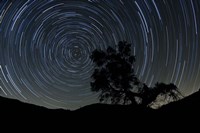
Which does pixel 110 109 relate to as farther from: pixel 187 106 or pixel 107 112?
pixel 187 106

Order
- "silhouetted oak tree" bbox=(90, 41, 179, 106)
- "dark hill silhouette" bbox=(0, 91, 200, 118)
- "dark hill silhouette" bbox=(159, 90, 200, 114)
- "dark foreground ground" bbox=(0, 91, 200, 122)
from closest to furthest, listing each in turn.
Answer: "dark hill silhouette" bbox=(159, 90, 200, 114), "dark foreground ground" bbox=(0, 91, 200, 122), "dark hill silhouette" bbox=(0, 91, 200, 118), "silhouetted oak tree" bbox=(90, 41, 179, 106)

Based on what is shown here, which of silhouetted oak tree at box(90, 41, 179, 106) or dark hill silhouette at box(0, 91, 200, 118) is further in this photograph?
silhouetted oak tree at box(90, 41, 179, 106)

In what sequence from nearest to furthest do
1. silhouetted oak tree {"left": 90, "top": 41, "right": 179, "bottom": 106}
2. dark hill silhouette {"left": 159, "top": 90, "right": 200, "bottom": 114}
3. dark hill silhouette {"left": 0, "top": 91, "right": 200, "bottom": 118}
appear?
dark hill silhouette {"left": 159, "top": 90, "right": 200, "bottom": 114}, dark hill silhouette {"left": 0, "top": 91, "right": 200, "bottom": 118}, silhouetted oak tree {"left": 90, "top": 41, "right": 179, "bottom": 106}

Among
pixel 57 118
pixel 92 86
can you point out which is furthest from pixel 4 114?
pixel 92 86

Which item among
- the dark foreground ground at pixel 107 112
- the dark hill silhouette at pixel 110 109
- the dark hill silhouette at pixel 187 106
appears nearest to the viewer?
the dark hill silhouette at pixel 187 106

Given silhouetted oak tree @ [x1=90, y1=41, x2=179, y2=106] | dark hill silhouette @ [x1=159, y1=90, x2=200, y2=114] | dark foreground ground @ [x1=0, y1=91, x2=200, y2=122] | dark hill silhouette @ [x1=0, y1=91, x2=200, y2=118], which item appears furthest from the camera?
silhouetted oak tree @ [x1=90, y1=41, x2=179, y2=106]

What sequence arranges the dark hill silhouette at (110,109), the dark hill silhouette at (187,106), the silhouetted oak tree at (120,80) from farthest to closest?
Answer: 1. the silhouetted oak tree at (120,80)
2. the dark hill silhouette at (110,109)
3. the dark hill silhouette at (187,106)

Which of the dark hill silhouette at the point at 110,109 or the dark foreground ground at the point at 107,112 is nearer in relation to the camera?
the dark foreground ground at the point at 107,112

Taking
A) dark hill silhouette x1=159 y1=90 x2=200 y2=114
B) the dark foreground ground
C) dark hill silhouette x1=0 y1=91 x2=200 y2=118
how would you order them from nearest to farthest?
dark hill silhouette x1=159 y1=90 x2=200 y2=114, the dark foreground ground, dark hill silhouette x1=0 y1=91 x2=200 y2=118

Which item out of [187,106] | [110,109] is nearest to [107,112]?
[110,109]

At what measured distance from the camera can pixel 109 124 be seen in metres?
12.8

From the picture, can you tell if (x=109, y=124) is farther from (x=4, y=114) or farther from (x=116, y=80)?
(x=116, y=80)

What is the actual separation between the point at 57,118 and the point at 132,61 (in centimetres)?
1587

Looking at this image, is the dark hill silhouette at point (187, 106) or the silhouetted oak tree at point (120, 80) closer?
the dark hill silhouette at point (187, 106)
